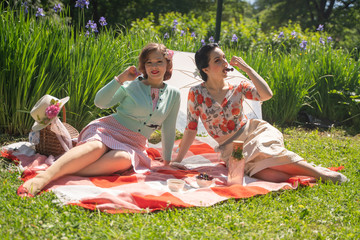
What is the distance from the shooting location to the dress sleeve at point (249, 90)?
11.4 ft

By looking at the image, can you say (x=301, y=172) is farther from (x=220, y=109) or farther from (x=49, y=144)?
(x=49, y=144)

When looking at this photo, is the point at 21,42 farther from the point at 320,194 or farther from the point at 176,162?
the point at 320,194

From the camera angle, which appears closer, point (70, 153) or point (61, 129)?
point (70, 153)

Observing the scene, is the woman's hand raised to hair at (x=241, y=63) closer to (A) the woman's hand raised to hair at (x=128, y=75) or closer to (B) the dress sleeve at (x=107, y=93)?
(A) the woman's hand raised to hair at (x=128, y=75)

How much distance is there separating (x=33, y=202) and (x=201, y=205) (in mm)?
1132

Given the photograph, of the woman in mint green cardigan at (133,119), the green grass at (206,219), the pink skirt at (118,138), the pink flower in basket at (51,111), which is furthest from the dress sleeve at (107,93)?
the green grass at (206,219)

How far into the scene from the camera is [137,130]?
11.1ft

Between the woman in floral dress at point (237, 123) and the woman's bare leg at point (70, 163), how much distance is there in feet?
2.81

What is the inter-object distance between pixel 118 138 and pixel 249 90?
4.24ft

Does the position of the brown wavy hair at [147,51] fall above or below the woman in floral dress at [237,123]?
above

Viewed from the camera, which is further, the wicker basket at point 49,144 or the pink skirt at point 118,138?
the wicker basket at point 49,144

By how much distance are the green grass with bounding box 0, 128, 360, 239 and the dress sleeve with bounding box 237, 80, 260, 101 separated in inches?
36.9

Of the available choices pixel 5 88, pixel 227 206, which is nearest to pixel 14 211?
pixel 227 206

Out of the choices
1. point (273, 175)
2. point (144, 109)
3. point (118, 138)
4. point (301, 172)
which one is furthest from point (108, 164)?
point (301, 172)
